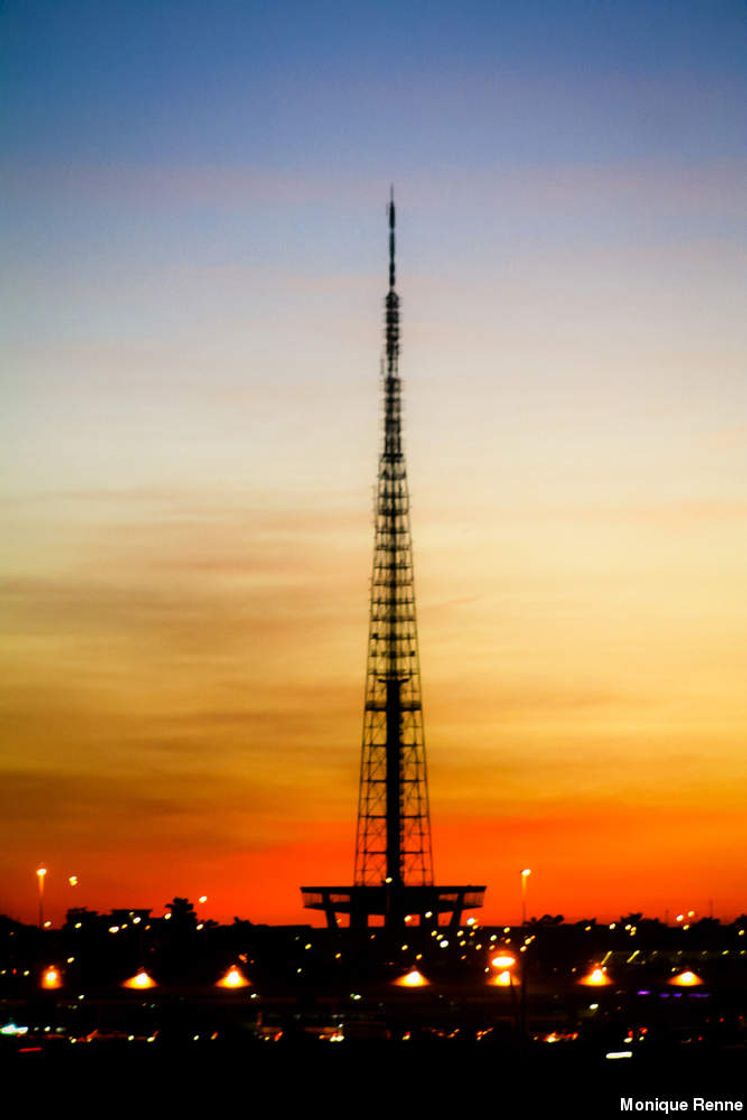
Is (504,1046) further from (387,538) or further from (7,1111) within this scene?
(387,538)

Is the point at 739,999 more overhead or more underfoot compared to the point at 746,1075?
more overhead

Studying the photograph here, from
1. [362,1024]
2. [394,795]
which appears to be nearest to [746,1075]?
[362,1024]

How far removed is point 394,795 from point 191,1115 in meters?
130

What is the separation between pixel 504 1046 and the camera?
6019cm

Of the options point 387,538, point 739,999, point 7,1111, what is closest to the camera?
point 7,1111

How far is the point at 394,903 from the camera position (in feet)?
596

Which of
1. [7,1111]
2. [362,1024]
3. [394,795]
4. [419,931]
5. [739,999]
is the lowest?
[7,1111]

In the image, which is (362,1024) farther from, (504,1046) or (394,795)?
(394,795)

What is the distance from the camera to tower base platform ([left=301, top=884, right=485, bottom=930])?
18200cm

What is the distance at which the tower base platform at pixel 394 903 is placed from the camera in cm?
18200

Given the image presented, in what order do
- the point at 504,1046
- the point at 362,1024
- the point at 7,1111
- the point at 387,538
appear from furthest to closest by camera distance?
the point at 387,538
the point at 362,1024
the point at 504,1046
the point at 7,1111

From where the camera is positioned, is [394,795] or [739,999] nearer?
[739,999]

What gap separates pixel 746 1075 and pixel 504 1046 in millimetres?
9280

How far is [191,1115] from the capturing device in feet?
169
